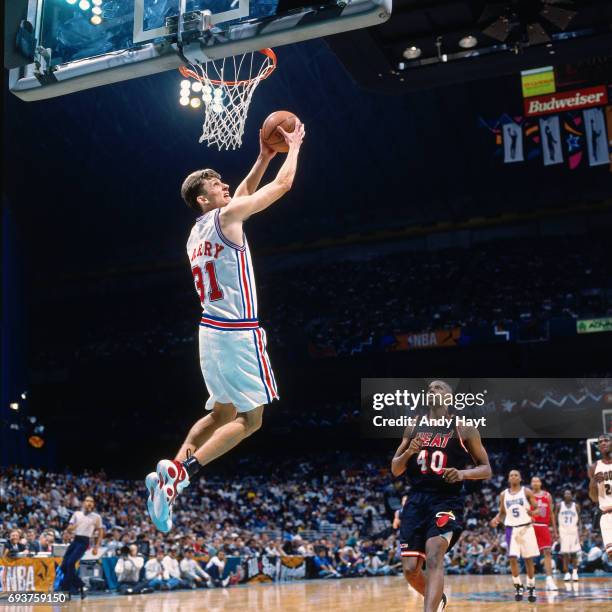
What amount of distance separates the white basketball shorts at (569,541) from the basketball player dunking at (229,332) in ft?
38.0

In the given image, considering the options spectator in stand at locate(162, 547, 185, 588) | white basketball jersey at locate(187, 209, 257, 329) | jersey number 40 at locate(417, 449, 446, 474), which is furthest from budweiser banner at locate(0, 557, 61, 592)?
white basketball jersey at locate(187, 209, 257, 329)

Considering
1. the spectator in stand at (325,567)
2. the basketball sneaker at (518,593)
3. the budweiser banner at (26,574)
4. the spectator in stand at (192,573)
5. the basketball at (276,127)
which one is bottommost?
the spectator in stand at (325,567)

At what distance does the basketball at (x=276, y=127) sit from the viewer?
4.82 meters

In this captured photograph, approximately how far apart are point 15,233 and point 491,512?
16281mm

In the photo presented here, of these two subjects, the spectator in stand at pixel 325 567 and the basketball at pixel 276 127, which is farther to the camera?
the spectator in stand at pixel 325 567

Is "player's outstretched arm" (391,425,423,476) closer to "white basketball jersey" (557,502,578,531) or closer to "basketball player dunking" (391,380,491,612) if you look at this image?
"basketball player dunking" (391,380,491,612)

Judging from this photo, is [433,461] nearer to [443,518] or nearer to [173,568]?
[443,518]

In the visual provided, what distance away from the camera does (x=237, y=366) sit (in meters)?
4.49

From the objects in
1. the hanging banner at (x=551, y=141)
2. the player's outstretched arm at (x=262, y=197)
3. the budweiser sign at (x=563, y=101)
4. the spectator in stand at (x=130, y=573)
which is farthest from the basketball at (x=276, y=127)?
the hanging banner at (x=551, y=141)

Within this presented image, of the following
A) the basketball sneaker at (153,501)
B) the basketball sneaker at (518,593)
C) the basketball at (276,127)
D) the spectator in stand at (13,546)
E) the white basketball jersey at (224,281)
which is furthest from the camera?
the spectator in stand at (13,546)

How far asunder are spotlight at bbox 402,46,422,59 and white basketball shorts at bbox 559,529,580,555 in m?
9.66

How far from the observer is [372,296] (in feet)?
89.7

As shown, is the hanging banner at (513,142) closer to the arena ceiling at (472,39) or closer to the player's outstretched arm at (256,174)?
the arena ceiling at (472,39)

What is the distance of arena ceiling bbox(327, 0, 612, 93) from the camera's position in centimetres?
765
